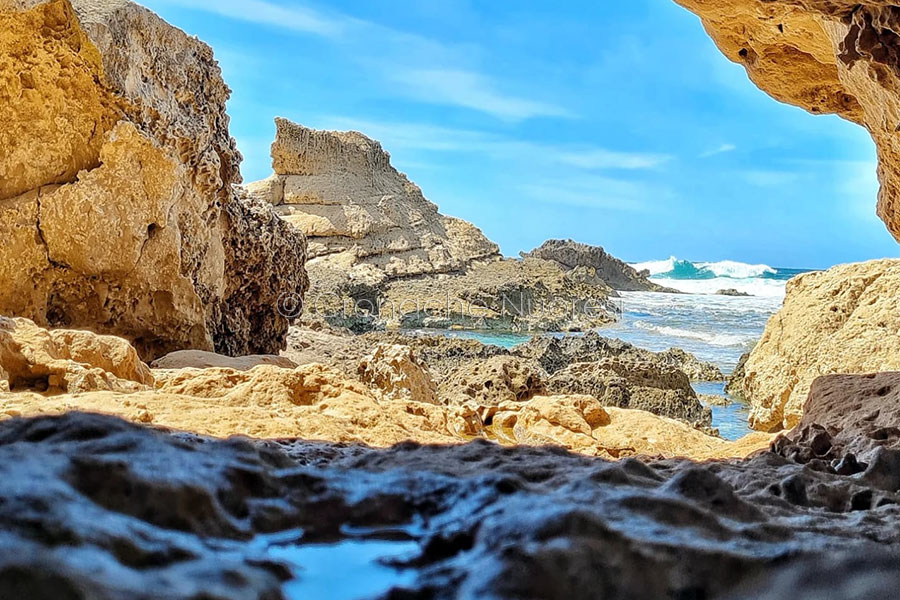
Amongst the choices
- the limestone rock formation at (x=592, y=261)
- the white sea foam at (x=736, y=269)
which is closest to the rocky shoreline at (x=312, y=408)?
the limestone rock formation at (x=592, y=261)

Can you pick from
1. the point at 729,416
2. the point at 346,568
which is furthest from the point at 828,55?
the point at 729,416

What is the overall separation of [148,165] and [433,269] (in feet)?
68.5

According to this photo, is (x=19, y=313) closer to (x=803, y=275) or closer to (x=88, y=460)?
(x=88, y=460)

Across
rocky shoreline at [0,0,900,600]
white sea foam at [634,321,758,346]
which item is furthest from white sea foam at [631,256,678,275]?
rocky shoreline at [0,0,900,600]

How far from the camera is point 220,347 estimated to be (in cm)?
802

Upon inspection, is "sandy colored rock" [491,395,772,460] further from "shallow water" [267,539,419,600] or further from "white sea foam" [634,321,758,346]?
"white sea foam" [634,321,758,346]

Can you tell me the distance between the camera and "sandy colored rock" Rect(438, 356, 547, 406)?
6.65 m

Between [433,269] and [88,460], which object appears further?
[433,269]

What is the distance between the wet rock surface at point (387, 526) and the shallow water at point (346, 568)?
0.07ft

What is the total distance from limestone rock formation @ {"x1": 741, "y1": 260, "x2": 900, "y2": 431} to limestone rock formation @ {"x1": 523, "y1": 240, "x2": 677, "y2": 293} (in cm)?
2441

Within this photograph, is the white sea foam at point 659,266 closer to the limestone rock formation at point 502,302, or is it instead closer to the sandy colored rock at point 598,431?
the limestone rock formation at point 502,302

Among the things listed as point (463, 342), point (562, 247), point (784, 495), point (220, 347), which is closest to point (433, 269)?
point (562, 247)

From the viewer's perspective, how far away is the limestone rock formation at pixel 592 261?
31.0 metres

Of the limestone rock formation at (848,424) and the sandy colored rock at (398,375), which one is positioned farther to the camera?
the sandy colored rock at (398,375)
